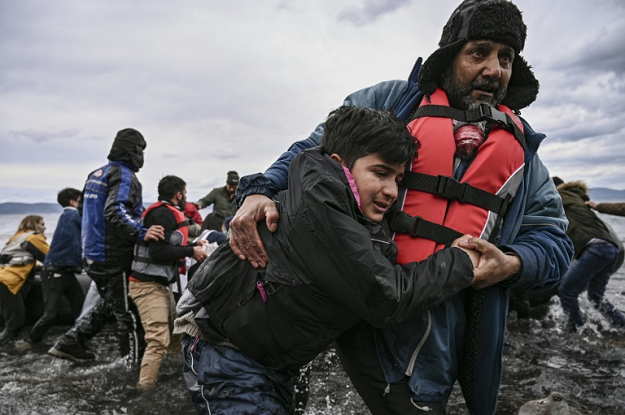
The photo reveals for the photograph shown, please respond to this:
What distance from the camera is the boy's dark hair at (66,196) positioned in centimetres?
772

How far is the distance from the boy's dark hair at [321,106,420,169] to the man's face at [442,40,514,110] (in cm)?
42

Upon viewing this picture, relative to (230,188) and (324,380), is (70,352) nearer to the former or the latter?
(324,380)

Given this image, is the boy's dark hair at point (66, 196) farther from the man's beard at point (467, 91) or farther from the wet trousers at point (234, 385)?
the man's beard at point (467, 91)

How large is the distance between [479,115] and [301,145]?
872mm

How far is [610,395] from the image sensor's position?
16.7 ft

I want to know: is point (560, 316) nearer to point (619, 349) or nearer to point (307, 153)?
point (619, 349)

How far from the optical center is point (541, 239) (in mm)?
2307

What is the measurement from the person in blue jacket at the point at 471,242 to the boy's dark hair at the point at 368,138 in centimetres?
26

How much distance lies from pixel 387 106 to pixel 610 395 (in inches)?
169

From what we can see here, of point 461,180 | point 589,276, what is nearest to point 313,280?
point 461,180

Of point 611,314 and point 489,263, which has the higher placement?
point 489,263

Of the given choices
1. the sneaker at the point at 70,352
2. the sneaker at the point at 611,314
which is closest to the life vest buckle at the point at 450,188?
the sneaker at the point at 70,352

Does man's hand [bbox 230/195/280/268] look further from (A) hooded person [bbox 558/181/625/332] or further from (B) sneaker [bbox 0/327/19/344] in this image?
(B) sneaker [bbox 0/327/19/344]

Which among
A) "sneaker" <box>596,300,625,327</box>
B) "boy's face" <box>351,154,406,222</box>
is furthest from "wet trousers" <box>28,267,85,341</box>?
"sneaker" <box>596,300,625,327</box>
